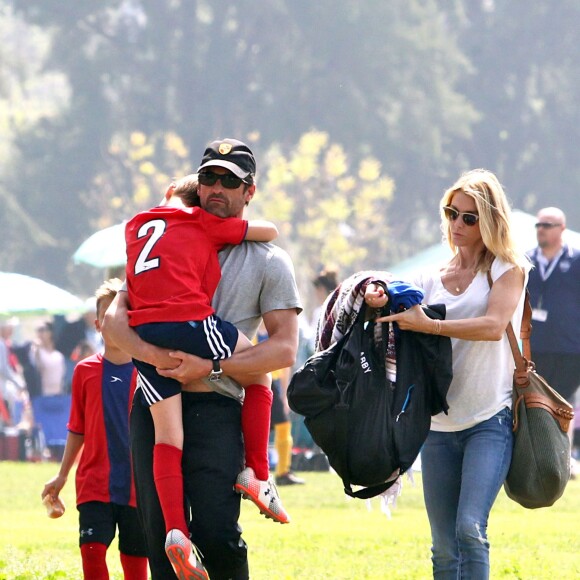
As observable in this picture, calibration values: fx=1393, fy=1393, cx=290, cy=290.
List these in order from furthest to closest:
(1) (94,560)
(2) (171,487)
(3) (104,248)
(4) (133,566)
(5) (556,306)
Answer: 1. (3) (104,248)
2. (5) (556,306)
3. (4) (133,566)
4. (1) (94,560)
5. (2) (171,487)

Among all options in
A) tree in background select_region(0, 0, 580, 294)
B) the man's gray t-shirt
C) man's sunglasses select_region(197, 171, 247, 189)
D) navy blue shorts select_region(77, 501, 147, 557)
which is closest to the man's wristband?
the man's gray t-shirt

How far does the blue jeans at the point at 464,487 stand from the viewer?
548 cm

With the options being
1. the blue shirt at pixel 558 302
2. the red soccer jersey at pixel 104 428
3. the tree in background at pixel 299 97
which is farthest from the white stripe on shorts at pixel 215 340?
the tree in background at pixel 299 97

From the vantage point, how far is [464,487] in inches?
219

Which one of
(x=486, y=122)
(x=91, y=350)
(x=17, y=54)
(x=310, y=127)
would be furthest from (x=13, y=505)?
(x=17, y=54)

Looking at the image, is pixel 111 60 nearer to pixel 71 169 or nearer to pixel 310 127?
pixel 71 169

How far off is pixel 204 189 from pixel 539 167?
52.9m

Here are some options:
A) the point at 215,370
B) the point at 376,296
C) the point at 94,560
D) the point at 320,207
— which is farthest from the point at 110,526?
the point at 320,207

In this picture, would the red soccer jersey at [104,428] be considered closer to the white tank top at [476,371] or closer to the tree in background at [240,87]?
the white tank top at [476,371]

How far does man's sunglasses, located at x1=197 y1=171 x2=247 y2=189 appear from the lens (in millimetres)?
5344

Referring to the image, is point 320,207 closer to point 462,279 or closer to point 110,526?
point 110,526

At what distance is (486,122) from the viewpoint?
189ft

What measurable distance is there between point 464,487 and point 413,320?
0.71 metres

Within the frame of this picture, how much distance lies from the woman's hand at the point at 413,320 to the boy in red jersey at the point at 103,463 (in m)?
1.58
